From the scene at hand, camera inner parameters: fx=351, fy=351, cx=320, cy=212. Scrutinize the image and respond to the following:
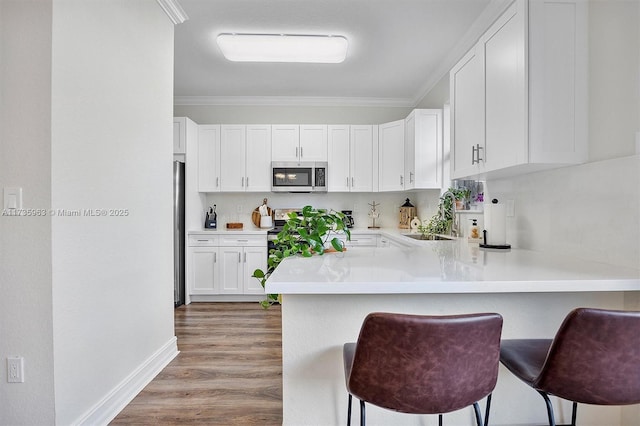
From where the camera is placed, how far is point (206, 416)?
187 cm

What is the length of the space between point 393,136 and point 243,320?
2.79m

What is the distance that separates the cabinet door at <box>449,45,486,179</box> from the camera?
2146 mm

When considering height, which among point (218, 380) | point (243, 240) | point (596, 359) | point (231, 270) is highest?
point (243, 240)

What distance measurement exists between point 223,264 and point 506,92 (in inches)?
135

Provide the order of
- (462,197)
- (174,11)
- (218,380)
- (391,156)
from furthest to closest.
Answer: (391,156), (462,197), (174,11), (218,380)

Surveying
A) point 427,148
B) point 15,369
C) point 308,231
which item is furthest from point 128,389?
point 427,148

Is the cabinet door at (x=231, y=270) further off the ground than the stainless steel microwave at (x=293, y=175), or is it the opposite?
the stainless steel microwave at (x=293, y=175)

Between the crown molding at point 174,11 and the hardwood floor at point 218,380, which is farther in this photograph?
the crown molding at point 174,11

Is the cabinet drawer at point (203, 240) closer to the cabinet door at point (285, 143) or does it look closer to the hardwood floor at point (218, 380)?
the hardwood floor at point (218, 380)

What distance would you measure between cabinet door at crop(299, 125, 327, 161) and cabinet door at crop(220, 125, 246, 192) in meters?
0.75

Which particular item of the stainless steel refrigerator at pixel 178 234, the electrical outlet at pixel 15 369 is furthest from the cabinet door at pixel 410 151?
the electrical outlet at pixel 15 369

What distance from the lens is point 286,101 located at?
4.71 meters

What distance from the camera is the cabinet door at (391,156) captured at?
171 inches

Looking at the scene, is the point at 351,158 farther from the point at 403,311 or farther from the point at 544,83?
the point at 403,311
